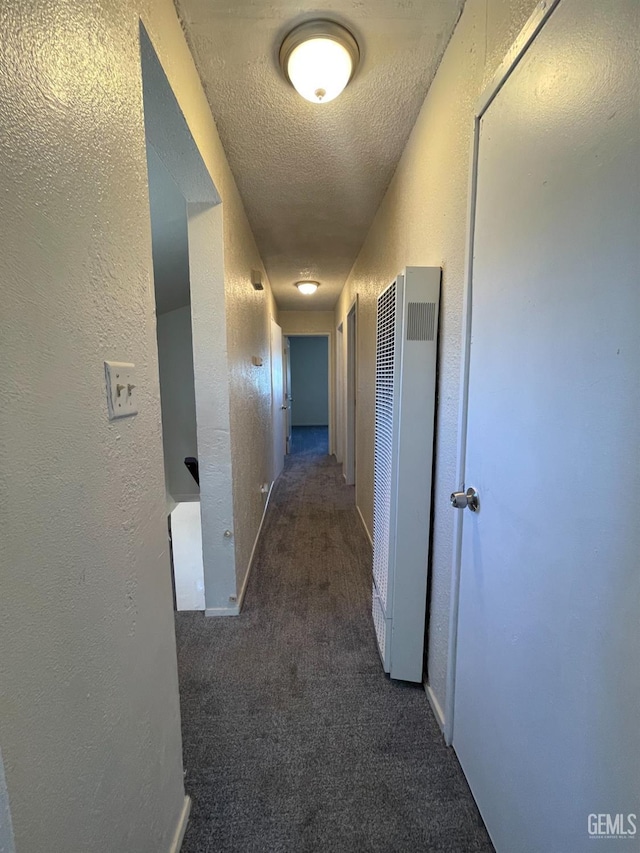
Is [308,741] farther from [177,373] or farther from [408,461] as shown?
[177,373]

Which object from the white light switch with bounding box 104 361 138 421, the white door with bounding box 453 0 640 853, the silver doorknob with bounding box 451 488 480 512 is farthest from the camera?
the silver doorknob with bounding box 451 488 480 512

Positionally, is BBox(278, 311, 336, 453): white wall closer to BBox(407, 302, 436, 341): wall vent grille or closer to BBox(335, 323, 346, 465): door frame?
BBox(335, 323, 346, 465): door frame

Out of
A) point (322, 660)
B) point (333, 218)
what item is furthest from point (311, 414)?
point (322, 660)

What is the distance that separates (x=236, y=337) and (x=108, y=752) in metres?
1.77

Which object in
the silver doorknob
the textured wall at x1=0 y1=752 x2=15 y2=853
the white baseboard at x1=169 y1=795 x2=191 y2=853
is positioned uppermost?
the silver doorknob

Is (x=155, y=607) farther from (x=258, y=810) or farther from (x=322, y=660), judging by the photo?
(x=322, y=660)

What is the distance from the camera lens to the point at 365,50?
3.90 ft

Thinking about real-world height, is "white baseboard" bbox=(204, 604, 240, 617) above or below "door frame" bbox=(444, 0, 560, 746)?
below

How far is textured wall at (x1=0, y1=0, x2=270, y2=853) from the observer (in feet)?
1.48

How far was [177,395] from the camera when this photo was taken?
371 cm

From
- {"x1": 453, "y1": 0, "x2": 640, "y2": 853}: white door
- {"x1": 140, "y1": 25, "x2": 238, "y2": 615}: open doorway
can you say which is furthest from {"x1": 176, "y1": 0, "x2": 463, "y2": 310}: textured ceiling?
{"x1": 453, "y1": 0, "x2": 640, "y2": 853}: white door

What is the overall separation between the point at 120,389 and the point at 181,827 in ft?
4.05

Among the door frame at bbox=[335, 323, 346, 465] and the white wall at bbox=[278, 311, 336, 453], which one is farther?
the white wall at bbox=[278, 311, 336, 453]

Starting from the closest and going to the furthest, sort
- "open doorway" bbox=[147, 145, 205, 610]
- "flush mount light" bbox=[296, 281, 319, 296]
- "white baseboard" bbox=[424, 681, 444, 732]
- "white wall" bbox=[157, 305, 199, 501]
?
"white baseboard" bbox=[424, 681, 444, 732], "open doorway" bbox=[147, 145, 205, 610], "white wall" bbox=[157, 305, 199, 501], "flush mount light" bbox=[296, 281, 319, 296]
